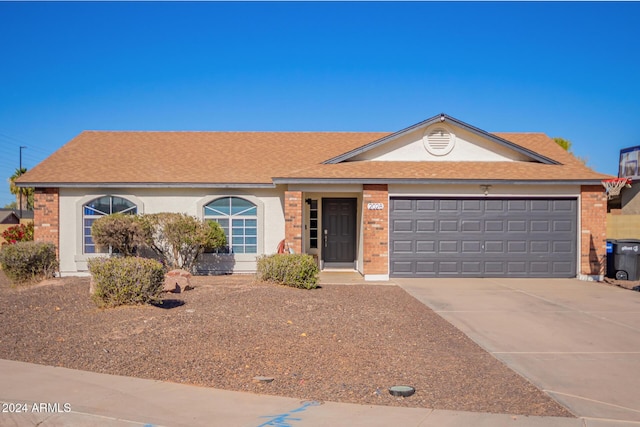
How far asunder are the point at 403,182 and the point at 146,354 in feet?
32.0

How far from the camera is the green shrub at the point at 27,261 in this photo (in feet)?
46.1

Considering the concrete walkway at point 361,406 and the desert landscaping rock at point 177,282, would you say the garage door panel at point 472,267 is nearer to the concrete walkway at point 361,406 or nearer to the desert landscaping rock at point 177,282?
the concrete walkway at point 361,406

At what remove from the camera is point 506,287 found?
14.7m

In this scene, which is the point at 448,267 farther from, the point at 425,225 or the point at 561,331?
the point at 561,331

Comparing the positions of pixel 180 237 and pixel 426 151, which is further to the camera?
pixel 426 151

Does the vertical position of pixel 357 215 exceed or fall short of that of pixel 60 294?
it exceeds it

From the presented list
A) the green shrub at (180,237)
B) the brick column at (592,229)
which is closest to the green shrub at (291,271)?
the green shrub at (180,237)

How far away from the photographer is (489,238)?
1647 centimetres

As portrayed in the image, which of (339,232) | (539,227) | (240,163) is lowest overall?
(339,232)

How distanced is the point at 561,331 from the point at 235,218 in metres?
10.3

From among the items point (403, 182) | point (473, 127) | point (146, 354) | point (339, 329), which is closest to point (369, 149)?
point (403, 182)

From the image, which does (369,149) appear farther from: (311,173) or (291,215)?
(291,215)

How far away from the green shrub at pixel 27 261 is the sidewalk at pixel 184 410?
8531 mm

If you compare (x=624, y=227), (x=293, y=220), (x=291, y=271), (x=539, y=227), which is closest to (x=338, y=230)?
(x=293, y=220)
